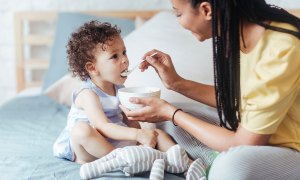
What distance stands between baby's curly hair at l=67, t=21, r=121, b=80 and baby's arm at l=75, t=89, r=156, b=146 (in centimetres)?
9

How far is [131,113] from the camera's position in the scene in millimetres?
1133

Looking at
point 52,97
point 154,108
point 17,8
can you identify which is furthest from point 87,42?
point 17,8

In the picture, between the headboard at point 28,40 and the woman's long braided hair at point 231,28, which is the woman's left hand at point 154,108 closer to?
the woman's long braided hair at point 231,28

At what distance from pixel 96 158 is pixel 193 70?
476 millimetres

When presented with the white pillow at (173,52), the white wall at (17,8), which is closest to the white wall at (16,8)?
the white wall at (17,8)

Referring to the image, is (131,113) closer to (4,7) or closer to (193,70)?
(193,70)

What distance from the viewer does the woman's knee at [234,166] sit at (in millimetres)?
942

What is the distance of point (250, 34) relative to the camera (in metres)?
1.00

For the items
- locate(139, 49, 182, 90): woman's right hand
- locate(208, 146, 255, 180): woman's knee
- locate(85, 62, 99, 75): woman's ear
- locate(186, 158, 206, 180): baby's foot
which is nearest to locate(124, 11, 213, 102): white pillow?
locate(139, 49, 182, 90): woman's right hand

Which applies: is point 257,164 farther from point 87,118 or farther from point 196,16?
point 87,118

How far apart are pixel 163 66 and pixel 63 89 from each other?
67 centimetres

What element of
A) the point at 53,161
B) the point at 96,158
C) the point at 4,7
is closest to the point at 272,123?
the point at 96,158

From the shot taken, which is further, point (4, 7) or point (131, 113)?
point (4, 7)

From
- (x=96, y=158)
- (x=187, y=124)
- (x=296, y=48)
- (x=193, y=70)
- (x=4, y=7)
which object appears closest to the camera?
(x=296, y=48)
